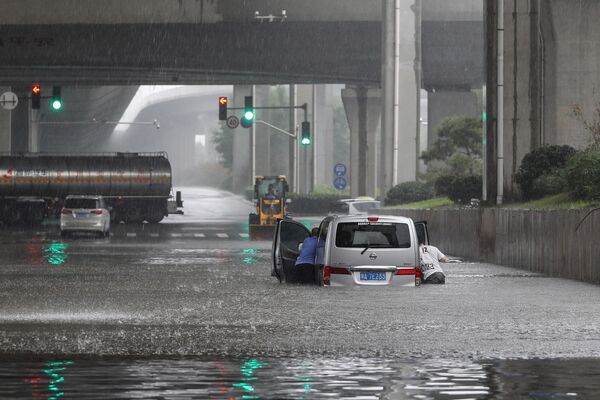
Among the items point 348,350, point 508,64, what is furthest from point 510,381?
point 508,64

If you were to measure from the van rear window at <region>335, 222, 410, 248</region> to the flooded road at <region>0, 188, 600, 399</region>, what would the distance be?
763 mm

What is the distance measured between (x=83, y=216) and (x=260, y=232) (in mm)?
8749

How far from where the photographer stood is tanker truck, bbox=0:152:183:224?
77.6 m

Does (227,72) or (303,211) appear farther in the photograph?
(303,211)

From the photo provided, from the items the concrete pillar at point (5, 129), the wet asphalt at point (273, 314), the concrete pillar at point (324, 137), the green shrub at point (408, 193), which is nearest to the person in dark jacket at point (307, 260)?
the wet asphalt at point (273, 314)

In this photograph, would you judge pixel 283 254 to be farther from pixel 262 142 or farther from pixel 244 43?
pixel 262 142

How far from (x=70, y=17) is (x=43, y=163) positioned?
22.3 metres

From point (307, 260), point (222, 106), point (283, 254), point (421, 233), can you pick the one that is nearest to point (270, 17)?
point (222, 106)

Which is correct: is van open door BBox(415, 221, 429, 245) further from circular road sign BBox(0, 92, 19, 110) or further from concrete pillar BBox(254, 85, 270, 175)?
concrete pillar BBox(254, 85, 270, 175)

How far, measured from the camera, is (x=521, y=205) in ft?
123

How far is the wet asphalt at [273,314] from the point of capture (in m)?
14.9

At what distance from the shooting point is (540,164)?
37.9m

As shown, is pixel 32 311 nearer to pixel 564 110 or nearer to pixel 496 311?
pixel 496 311

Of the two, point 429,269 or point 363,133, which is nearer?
point 429,269
